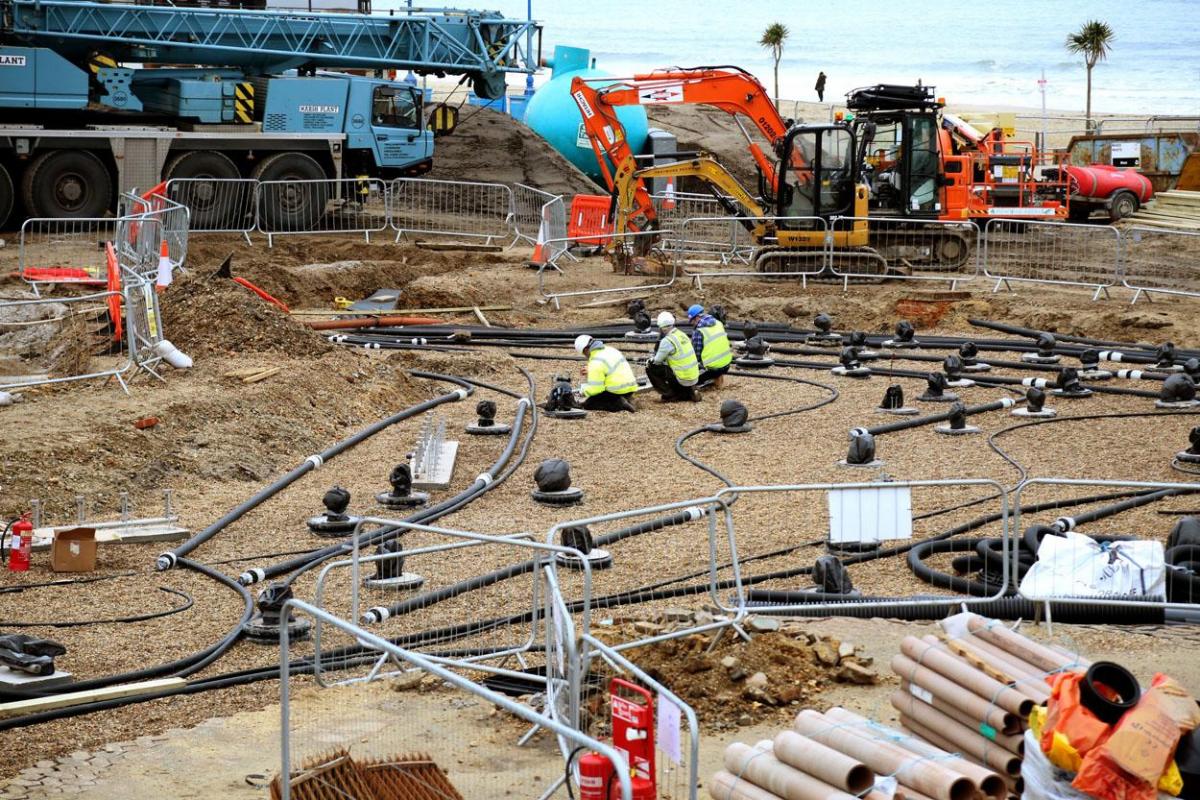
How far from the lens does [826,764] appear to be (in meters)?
6.06

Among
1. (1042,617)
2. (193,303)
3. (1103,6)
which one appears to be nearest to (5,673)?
(1042,617)

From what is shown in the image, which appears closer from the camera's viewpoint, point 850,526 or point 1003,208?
point 850,526

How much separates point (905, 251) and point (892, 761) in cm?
2055

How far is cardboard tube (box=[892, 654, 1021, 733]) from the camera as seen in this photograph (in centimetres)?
697

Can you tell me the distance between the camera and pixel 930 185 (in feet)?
85.0

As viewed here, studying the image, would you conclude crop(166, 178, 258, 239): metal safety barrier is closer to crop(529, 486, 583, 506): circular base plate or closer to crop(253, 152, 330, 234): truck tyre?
crop(253, 152, 330, 234): truck tyre

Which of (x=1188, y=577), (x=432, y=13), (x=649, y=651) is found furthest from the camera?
(x=432, y=13)

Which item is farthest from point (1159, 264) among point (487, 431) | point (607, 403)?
point (487, 431)

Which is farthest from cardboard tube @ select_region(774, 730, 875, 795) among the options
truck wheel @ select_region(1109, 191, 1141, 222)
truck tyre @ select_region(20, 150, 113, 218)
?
truck wheel @ select_region(1109, 191, 1141, 222)

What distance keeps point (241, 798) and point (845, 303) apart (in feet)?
57.6

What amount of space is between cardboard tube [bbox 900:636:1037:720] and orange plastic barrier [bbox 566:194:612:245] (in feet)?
68.5

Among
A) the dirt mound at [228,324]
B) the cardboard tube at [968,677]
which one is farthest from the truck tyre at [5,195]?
the cardboard tube at [968,677]

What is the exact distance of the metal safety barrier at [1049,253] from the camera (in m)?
26.3

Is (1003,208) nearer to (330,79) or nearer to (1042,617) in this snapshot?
(330,79)
